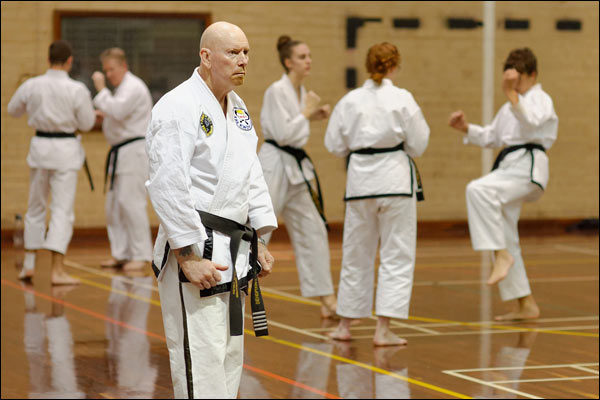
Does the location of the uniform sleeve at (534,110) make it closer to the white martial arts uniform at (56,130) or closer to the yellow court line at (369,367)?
the yellow court line at (369,367)

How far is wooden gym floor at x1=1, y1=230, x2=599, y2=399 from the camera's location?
17.2ft

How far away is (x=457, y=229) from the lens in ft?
43.5

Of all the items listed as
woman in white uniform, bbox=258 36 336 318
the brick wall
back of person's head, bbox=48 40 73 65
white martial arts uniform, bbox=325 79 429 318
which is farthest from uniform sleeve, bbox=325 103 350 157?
the brick wall

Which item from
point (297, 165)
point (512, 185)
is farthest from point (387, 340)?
point (512, 185)

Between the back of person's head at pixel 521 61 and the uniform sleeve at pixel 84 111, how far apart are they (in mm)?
3314

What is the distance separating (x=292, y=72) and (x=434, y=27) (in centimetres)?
662

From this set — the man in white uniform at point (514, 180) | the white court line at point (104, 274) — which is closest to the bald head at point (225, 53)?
the man in white uniform at point (514, 180)

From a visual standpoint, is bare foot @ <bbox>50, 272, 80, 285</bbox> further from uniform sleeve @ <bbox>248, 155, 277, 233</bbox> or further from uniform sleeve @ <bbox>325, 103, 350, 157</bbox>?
uniform sleeve @ <bbox>248, 155, 277, 233</bbox>

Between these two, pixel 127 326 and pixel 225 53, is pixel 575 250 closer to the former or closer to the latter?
pixel 127 326

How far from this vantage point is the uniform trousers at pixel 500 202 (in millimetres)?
7070

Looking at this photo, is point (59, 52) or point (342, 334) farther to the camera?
point (59, 52)

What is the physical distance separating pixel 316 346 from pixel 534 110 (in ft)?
7.08

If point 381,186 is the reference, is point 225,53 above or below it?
above

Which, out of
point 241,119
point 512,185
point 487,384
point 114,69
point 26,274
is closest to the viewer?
point 241,119
